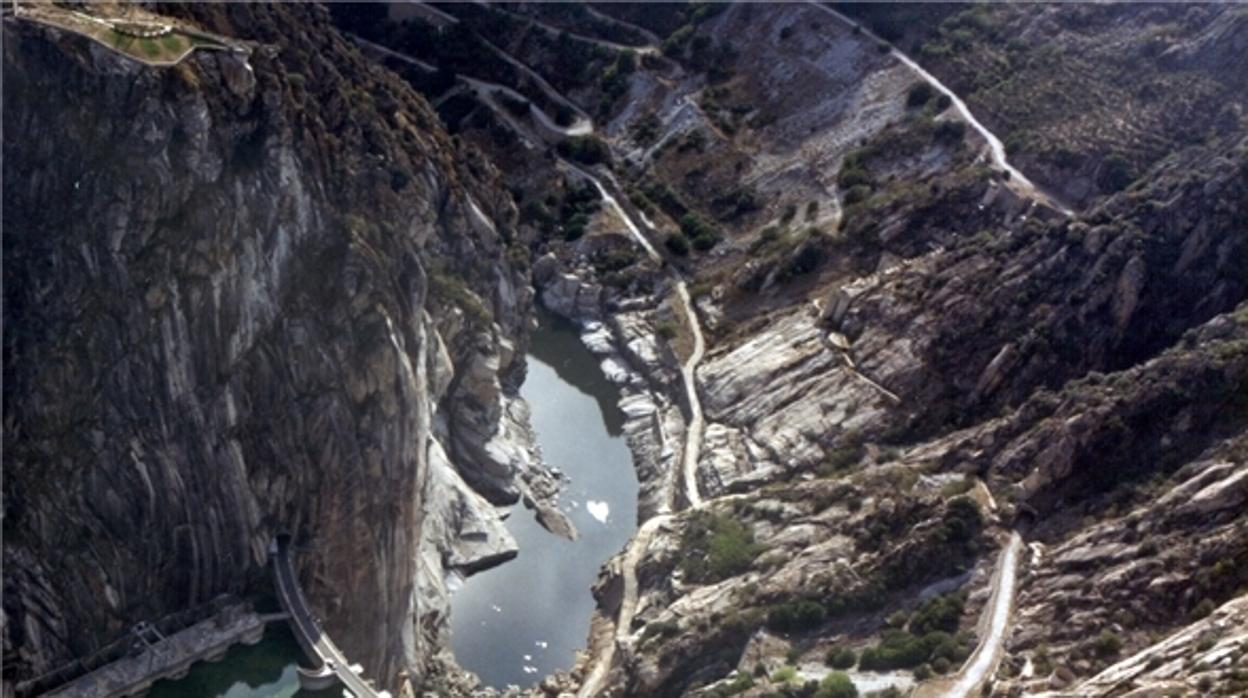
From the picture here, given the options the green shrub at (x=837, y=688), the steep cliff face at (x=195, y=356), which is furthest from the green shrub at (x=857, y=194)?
the green shrub at (x=837, y=688)

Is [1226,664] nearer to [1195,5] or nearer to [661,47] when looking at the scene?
[1195,5]

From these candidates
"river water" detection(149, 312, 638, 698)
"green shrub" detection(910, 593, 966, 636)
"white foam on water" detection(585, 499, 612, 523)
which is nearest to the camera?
"green shrub" detection(910, 593, 966, 636)

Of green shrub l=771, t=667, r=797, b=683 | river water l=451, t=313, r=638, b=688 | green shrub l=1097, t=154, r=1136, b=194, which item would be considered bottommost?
green shrub l=771, t=667, r=797, b=683

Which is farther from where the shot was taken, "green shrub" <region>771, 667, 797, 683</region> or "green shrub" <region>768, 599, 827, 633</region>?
"green shrub" <region>768, 599, 827, 633</region>

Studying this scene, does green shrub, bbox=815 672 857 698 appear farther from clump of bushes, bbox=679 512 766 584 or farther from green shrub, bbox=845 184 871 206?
green shrub, bbox=845 184 871 206

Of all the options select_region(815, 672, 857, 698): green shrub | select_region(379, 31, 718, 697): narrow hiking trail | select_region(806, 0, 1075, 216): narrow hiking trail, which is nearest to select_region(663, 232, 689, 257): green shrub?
select_region(379, 31, 718, 697): narrow hiking trail

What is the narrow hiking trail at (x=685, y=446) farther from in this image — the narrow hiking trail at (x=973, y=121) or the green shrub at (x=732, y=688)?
the narrow hiking trail at (x=973, y=121)

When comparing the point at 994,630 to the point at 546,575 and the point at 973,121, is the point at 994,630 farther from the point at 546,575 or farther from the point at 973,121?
the point at 973,121
